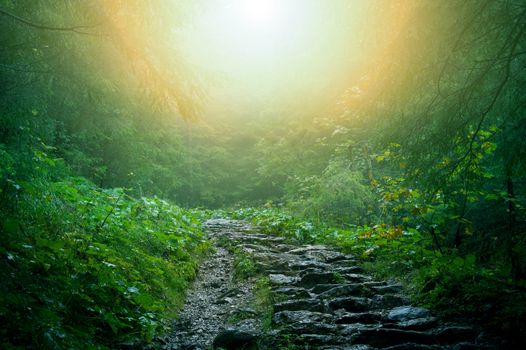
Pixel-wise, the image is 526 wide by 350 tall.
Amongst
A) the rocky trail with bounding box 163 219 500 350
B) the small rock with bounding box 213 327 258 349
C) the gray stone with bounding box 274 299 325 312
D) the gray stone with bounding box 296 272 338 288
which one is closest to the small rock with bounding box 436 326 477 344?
the rocky trail with bounding box 163 219 500 350

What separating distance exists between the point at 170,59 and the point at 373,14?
2.50 meters

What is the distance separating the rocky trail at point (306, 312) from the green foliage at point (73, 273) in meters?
0.48

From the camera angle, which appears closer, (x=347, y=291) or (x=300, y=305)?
(x=300, y=305)

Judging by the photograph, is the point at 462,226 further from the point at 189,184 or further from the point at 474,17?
the point at 189,184

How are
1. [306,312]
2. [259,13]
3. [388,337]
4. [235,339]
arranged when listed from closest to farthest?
[388,337] → [235,339] → [306,312] → [259,13]

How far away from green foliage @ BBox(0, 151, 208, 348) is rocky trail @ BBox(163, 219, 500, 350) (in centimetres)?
48

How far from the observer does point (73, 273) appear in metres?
3.56

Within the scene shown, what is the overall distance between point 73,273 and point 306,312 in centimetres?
262

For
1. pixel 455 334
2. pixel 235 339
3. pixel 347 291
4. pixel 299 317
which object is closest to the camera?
pixel 455 334

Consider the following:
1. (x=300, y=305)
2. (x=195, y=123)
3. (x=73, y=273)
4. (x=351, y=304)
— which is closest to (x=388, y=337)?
(x=351, y=304)

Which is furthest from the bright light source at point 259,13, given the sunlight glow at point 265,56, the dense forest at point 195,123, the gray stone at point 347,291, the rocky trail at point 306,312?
the gray stone at point 347,291

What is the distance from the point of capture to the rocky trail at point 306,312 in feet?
11.2

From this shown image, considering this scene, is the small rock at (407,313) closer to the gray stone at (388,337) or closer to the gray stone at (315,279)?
the gray stone at (388,337)

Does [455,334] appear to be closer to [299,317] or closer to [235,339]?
[299,317]
